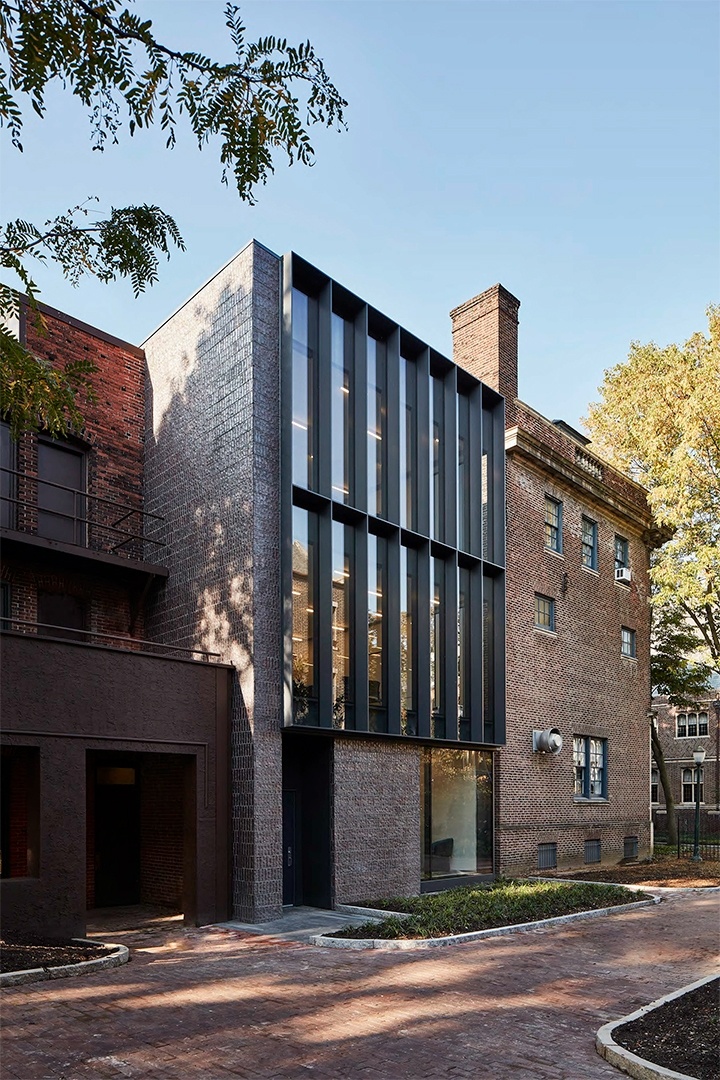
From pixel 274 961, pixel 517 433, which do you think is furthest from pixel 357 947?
pixel 517 433

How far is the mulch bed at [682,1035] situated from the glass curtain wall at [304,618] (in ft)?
25.8

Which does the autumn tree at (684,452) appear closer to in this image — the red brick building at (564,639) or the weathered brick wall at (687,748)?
the red brick building at (564,639)

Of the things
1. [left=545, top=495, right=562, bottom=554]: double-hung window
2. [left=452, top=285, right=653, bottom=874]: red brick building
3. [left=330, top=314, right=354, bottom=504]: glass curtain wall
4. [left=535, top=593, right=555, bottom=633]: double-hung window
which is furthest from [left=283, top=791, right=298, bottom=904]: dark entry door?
[left=545, top=495, right=562, bottom=554]: double-hung window

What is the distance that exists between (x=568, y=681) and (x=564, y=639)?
1131 mm

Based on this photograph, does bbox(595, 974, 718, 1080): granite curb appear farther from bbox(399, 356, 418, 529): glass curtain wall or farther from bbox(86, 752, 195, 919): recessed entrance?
bbox(399, 356, 418, 529): glass curtain wall

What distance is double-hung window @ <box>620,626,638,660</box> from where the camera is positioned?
2930 centimetres

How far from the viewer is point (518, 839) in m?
22.3

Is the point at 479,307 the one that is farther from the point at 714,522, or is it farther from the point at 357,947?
the point at 357,947

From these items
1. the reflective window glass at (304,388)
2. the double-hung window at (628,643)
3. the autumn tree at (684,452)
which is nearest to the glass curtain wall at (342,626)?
the reflective window glass at (304,388)

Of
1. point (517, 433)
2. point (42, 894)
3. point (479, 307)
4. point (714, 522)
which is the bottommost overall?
point (42, 894)

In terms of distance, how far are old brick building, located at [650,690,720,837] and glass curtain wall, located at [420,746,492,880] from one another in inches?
1418

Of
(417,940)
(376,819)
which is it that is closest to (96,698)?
(417,940)

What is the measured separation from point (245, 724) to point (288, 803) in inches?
90.1

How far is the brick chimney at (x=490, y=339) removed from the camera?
2425 centimetres
